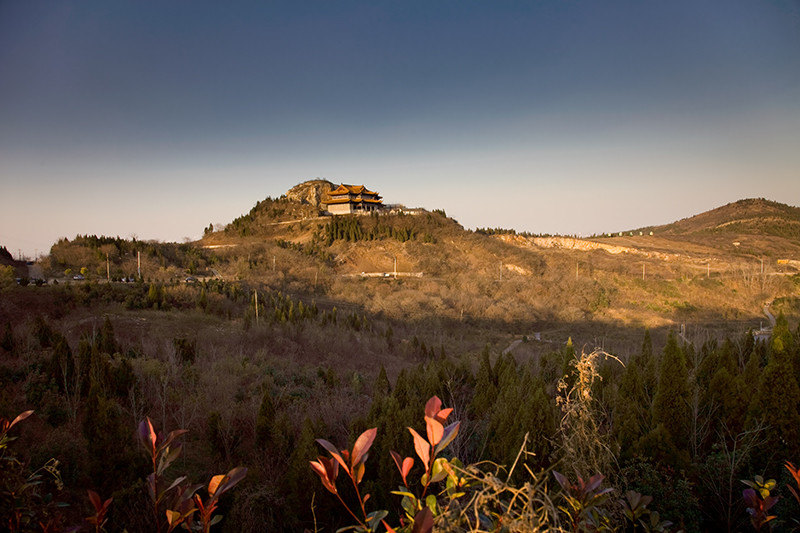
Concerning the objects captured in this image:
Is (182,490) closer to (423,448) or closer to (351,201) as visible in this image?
(423,448)

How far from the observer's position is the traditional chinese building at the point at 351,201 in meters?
55.5

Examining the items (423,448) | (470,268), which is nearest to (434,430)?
(423,448)

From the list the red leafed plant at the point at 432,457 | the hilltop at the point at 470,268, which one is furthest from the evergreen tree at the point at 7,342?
the hilltop at the point at 470,268

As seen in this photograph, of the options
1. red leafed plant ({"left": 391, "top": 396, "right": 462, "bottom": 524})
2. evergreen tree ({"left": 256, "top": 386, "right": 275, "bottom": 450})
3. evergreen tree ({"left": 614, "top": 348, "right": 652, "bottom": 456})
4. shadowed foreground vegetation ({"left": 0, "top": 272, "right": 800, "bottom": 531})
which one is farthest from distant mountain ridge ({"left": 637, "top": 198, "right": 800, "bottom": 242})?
red leafed plant ({"left": 391, "top": 396, "right": 462, "bottom": 524})

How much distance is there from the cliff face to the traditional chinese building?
5538mm

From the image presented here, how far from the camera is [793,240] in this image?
194ft

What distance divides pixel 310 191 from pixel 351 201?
1243 centimetres

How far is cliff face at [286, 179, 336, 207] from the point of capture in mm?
63375

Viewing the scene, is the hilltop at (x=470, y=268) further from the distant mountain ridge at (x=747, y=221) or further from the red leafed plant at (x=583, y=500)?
the red leafed plant at (x=583, y=500)

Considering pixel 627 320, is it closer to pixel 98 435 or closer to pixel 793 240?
pixel 98 435

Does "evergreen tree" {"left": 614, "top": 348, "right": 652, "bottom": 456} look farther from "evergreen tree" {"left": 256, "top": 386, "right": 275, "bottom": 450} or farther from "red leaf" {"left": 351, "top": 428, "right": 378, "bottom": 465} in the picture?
"evergreen tree" {"left": 256, "top": 386, "right": 275, "bottom": 450}

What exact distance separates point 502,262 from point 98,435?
4105cm

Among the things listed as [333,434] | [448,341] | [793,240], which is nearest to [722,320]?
[448,341]

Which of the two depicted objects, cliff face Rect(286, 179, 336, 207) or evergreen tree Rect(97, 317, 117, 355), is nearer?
evergreen tree Rect(97, 317, 117, 355)
